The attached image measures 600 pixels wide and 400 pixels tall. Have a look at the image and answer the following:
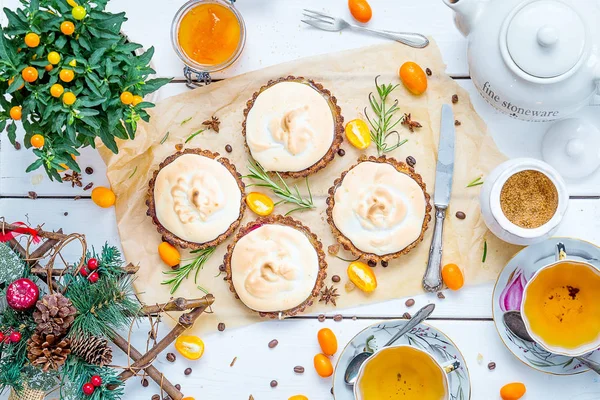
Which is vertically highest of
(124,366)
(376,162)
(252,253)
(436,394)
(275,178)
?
(376,162)

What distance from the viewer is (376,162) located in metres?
1.97

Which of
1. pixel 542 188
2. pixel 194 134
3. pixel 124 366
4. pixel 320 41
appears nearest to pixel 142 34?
pixel 194 134

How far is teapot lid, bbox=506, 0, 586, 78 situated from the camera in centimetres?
152

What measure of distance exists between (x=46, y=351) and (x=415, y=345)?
1.01 metres

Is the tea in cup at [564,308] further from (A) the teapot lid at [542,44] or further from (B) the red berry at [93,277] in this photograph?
(B) the red berry at [93,277]

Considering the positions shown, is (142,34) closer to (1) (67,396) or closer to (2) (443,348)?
(1) (67,396)

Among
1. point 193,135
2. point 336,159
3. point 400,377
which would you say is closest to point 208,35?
point 193,135

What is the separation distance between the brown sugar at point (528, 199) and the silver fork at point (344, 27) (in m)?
0.50

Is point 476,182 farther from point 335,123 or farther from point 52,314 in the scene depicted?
point 52,314

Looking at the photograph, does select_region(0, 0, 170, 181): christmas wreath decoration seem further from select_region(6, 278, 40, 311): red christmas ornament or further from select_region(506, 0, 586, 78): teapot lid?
select_region(506, 0, 586, 78): teapot lid

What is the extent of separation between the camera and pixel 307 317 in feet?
6.67

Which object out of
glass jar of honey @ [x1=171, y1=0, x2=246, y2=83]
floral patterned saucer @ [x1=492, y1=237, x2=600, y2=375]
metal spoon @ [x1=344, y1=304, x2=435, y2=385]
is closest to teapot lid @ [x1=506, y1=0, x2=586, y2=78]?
floral patterned saucer @ [x1=492, y1=237, x2=600, y2=375]

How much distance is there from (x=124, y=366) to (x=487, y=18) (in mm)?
1445

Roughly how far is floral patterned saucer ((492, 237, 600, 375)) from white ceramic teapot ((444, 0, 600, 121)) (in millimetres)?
445
